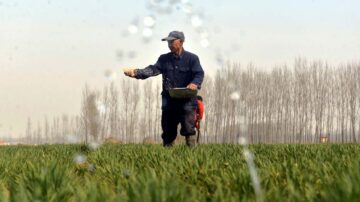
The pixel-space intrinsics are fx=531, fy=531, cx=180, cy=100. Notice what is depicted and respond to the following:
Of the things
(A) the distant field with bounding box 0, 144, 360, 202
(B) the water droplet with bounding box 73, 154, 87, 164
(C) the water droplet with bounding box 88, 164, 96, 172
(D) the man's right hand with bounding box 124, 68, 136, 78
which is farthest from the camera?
(D) the man's right hand with bounding box 124, 68, 136, 78

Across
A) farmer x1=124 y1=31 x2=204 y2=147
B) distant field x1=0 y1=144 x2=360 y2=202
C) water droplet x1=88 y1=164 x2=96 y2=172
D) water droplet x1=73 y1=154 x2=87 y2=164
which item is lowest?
water droplet x1=73 y1=154 x2=87 y2=164

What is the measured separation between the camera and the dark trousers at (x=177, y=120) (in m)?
7.91

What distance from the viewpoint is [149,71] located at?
8.09 m

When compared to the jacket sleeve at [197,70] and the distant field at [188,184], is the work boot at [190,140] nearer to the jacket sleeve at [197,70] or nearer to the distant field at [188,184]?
the jacket sleeve at [197,70]

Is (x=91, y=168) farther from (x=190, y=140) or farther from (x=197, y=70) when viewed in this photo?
(x=197, y=70)

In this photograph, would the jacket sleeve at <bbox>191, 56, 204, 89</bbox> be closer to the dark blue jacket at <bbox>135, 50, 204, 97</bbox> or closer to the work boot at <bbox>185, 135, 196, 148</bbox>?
the dark blue jacket at <bbox>135, 50, 204, 97</bbox>

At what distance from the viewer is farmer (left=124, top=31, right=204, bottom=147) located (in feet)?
25.9

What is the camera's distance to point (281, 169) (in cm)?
313

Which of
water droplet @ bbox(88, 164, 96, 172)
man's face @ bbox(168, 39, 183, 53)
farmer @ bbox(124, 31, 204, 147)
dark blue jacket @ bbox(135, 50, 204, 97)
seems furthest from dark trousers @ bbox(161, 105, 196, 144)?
water droplet @ bbox(88, 164, 96, 172)

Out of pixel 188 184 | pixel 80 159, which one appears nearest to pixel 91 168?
pixel 80 159

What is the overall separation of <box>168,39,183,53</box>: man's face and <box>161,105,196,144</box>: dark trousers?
33.6 inches

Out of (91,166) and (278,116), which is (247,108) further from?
(91,166)

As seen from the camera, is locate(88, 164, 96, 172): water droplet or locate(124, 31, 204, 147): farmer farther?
locate(124, 31, 204, 147): farmer

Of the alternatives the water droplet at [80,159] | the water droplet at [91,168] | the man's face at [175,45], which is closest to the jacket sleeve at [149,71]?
the man's face at [175,45]
